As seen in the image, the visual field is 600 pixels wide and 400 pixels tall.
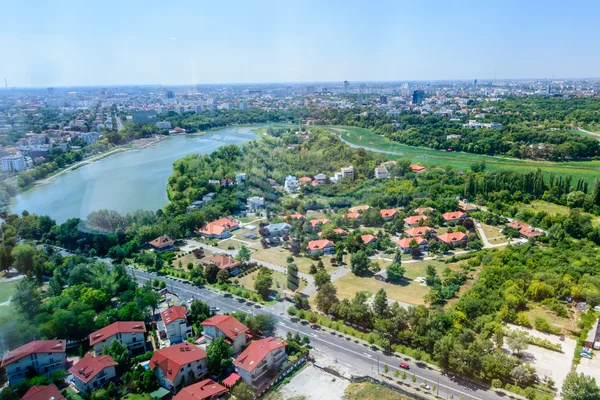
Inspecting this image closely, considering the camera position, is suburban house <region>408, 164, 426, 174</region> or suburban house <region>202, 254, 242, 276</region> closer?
suburban house <region>202, 254, 242, 276</region>

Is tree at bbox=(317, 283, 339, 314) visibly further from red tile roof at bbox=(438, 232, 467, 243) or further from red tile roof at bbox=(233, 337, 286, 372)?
red tile roof at bbox=(438, 232, 467, 243)

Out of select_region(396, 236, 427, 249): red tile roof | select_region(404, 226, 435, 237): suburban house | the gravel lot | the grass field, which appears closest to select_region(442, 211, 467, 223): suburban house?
select_region(404, 226, 435, 237): suburban house

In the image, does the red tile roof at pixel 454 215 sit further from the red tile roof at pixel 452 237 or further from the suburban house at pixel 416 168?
the suburban house at pixel 416 168

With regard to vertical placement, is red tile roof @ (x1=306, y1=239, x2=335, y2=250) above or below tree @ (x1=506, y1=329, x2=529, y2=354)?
below

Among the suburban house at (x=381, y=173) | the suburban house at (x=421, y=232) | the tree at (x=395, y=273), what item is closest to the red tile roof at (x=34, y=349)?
the tree at (x=395, y=273)

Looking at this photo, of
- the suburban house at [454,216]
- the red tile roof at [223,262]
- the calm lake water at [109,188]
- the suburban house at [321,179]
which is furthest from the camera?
the suburban house at [321,179]

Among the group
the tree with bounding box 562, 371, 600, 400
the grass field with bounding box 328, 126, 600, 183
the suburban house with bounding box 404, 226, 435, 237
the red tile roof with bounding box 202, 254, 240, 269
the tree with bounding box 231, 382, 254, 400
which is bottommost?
the tree with bounding box 231, 382, 254, 400

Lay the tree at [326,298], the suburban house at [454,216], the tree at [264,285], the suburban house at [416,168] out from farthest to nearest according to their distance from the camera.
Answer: the suburban house at [416,168] → the suburban house at [454,216] → the tree at [264,285] → the tree at [326,298]

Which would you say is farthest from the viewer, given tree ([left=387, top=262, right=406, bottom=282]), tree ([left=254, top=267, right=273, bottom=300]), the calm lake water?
the calm lake water
